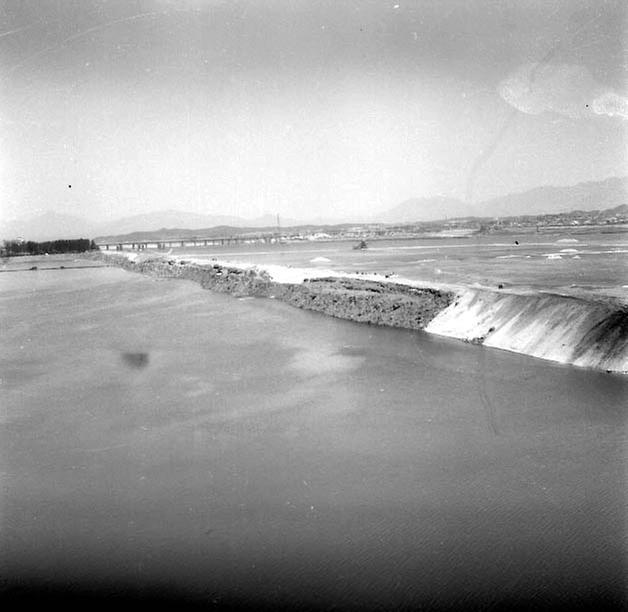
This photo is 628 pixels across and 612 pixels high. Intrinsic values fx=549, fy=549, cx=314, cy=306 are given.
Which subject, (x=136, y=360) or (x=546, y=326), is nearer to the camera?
(x=546, y=326)

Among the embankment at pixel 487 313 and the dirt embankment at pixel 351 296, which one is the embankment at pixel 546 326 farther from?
the dirt embankment at pixel 351 296

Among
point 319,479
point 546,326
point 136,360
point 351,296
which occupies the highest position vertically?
point 351,296

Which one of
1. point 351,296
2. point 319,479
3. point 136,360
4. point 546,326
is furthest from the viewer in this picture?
point 351,296

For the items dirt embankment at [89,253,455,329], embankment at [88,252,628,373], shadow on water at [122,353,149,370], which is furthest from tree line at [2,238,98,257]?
shadow on water at [122,353,149,370]

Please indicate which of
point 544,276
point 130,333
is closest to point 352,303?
point 130,333

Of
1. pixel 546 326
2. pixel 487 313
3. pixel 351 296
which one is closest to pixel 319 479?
pixel 546 326

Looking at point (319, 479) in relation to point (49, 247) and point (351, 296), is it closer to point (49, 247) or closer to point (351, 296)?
point (351, 296)

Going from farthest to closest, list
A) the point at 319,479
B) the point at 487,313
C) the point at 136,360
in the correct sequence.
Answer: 1. the point at 487,313
2. the point at 136,360
3. the point at 319,479

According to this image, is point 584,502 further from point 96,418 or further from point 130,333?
point 130,333
